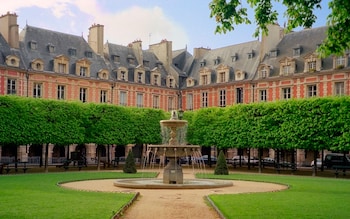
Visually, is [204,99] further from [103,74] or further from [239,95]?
[103,74]

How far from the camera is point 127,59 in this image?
5741cm

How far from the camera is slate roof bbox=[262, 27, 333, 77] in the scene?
4803 cm

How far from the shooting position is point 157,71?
5747cm

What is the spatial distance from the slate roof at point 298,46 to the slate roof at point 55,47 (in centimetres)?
1849

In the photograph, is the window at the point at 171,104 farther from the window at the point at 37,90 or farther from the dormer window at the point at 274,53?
the window at the point at 37,90

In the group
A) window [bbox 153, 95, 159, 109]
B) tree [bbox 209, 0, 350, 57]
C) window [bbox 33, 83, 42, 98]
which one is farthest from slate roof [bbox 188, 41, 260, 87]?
tree [bbox 209, 0, 350, 57]

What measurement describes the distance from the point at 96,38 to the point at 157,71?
26.6 ft

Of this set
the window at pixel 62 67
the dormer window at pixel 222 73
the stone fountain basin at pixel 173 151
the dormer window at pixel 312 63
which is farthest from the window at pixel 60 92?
the stone fountain basin at pixel 173 151

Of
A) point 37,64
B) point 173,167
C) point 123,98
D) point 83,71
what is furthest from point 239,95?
point 173,167

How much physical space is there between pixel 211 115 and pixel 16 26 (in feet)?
69.3

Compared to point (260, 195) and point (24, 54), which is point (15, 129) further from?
point (260, 195)

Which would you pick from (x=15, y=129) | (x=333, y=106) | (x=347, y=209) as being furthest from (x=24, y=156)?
(x=347, y=209)

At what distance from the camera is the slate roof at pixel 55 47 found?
1913 inches

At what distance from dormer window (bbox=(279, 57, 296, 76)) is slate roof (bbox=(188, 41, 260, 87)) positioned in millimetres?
3710
